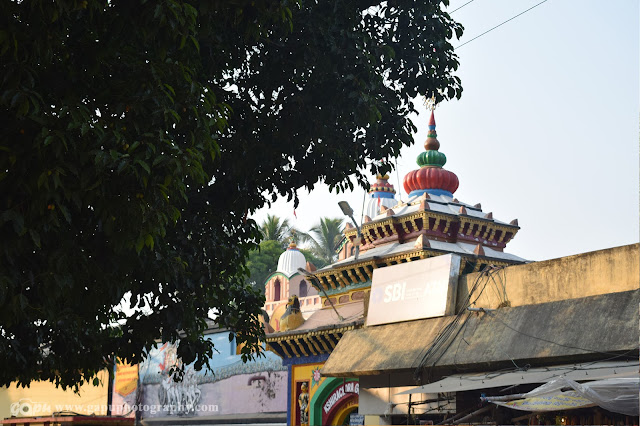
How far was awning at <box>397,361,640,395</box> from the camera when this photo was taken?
12.5 m

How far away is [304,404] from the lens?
26.6 m

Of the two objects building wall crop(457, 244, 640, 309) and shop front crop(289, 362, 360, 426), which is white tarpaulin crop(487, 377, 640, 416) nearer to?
building wall crop(457, 244, 640, 309)

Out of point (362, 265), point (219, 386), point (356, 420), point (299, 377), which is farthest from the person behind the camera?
point (219, 386)

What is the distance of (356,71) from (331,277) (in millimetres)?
16516

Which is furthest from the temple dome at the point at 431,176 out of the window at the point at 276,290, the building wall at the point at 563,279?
the window at the point at 276,290

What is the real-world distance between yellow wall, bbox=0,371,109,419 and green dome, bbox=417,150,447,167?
17706 millimetres

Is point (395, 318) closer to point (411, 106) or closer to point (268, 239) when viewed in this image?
point (411, 106)

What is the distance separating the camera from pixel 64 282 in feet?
25.6

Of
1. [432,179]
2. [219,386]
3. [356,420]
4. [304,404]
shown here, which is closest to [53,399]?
[219,386]

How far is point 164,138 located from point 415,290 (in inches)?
423

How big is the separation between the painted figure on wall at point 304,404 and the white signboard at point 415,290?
27.8ft

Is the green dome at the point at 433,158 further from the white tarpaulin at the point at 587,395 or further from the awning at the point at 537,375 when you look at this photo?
the white tarpaulin at the point at 587,395

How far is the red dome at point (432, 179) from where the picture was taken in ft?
94.9

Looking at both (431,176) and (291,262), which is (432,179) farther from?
(291,262)
